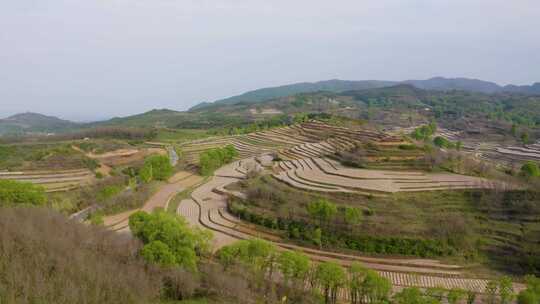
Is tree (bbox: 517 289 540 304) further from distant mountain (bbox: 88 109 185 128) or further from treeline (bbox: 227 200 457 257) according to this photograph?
distant mountain (bbox: 88 109 185 128)

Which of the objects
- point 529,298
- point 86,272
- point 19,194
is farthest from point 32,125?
point 529,298

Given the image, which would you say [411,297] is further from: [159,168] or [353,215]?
[159,168]

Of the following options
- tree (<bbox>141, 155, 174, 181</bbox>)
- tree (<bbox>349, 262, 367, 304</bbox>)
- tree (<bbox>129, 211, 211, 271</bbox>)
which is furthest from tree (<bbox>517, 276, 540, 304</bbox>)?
tree (<bbox>141, 155, 174, 181</bbox>)

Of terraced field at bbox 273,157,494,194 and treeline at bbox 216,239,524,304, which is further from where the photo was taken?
terraced field at bbox 273,157,494,194

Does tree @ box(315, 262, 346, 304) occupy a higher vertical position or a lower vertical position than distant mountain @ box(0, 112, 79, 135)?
lower

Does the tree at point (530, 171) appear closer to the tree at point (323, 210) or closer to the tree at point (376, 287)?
the tree at point (323, 210)

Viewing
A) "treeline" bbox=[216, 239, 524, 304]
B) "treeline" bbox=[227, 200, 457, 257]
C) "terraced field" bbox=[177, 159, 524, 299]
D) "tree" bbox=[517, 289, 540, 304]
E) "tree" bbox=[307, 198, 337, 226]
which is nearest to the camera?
"tree" bbox=[517, 289, 540, 304]

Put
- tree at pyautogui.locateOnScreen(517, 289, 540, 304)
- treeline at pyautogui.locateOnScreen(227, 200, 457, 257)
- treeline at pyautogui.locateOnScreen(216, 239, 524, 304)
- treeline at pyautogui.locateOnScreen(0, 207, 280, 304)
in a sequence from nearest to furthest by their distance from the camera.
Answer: treeline at pyautogui.locateOnScreen(0, 207, 280, 304), tree at pyautogui.locateOnScreen(517, 289, 540, 304), treeline at pyautogui.locateOnScreen(216, 239, 524, 304), treeline at pyautogui.locateOnScreen(227, 200, 457, 257)

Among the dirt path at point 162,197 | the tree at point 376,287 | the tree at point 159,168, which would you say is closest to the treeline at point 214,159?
the dirt path at point 162,197
